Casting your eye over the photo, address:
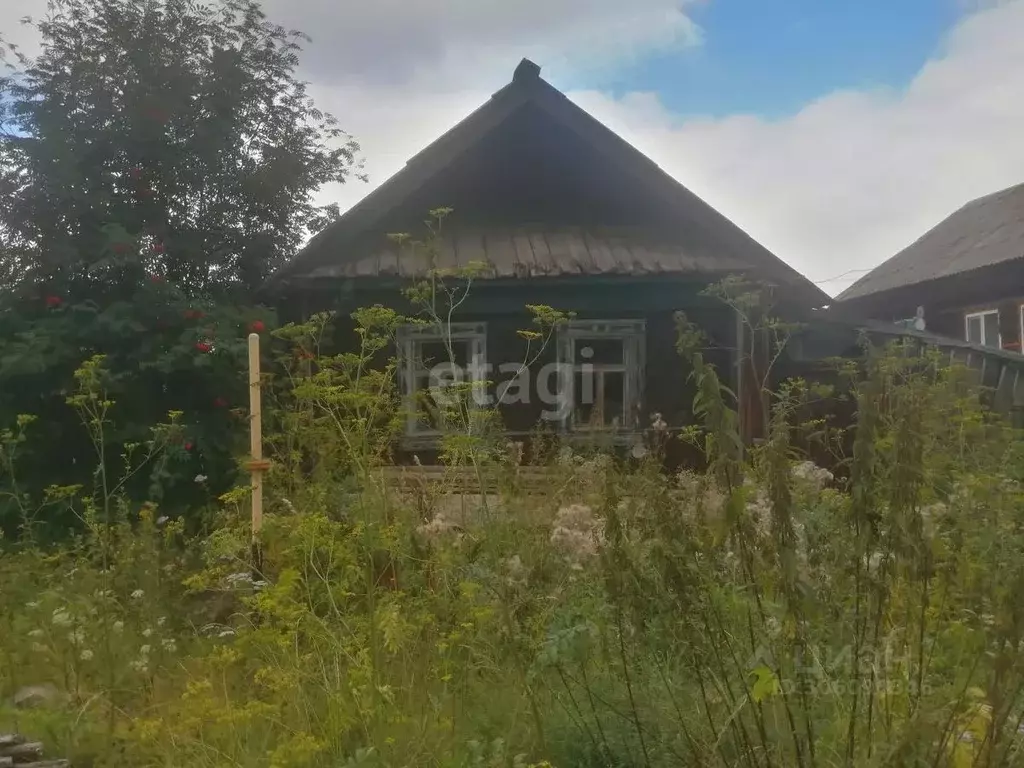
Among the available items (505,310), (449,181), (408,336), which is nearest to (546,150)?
(449,181)

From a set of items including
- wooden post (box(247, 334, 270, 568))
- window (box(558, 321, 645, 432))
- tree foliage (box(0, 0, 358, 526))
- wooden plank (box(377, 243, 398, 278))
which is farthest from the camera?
window (box(558, 321, 645, 432))

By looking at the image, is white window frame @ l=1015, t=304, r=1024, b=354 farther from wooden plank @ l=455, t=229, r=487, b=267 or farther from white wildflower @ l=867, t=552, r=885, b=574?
white wildflower @ l=867, t=552, r=885, b=574

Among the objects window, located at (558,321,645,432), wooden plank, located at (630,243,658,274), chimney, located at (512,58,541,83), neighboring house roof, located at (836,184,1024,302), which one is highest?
chimney, located at (512,58,541,83)

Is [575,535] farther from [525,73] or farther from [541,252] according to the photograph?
[525,73]

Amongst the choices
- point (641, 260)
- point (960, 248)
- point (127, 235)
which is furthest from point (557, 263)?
point (960, 248)

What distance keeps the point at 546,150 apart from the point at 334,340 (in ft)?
10.2

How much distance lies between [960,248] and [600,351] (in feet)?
31.4

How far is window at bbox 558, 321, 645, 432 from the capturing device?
849 cm

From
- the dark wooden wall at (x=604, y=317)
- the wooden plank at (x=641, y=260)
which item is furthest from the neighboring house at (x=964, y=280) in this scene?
the wooden plank at (x=641, y=260)

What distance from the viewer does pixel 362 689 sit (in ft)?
9.45

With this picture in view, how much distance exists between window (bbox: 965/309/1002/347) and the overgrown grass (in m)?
10.3

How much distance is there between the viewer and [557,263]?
7.98 meters

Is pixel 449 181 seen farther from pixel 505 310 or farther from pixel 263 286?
pixel 263 286

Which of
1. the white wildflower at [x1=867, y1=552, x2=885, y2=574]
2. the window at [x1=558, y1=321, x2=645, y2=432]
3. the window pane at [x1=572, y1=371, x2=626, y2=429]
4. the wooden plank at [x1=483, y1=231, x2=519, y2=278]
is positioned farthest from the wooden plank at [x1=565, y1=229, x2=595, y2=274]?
the white wildflower at [x1=867, y1=552, x2=885, y2=574]
